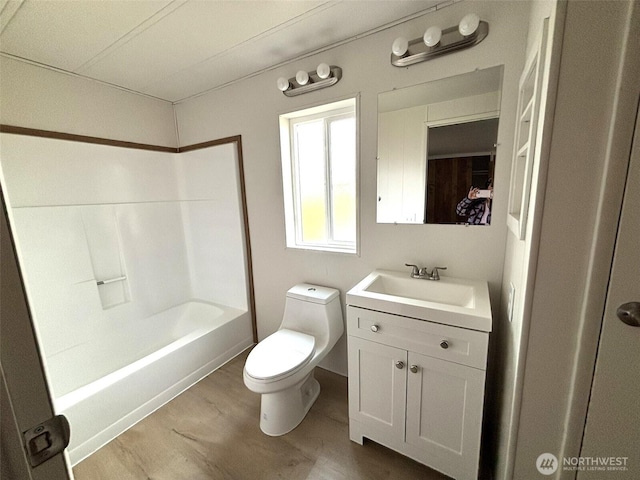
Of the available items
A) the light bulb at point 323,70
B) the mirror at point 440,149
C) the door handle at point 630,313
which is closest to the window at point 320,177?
the light bulb at point 323,70

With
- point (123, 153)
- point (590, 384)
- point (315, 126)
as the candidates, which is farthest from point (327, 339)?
point (123, 153)

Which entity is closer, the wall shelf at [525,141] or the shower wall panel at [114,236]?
the wall shelf at [525,141]

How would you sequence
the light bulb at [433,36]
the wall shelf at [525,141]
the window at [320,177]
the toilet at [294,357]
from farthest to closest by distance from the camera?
the window at [320,177]
the toilet at [294,357]
the light bulb at [433,36]
the wall shelf at [525,141]

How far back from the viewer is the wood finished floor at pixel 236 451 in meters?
1.32

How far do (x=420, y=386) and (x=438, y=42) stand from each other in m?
1.68

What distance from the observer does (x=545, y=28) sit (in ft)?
2.43

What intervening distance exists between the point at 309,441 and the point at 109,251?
6.72ft

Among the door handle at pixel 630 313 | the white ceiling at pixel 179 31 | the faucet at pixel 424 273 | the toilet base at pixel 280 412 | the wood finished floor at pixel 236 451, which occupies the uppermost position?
the white ceiling at pixel 179 31

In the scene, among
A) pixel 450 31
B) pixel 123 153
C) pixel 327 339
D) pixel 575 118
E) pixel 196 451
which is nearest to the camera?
pixel 575 118

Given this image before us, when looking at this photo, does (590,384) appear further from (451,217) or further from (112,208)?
(112,208)

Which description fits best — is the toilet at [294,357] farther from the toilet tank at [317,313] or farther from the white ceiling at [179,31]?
the white ceiling at [179,31]

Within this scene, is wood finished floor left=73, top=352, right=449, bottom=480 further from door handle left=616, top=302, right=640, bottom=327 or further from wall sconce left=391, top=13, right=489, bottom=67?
wall sconce left=391, top=13, right=489, bottom=67

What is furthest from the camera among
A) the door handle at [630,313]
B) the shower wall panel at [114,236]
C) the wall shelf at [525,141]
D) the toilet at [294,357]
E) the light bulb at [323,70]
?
the shower wall panel at [114,236]

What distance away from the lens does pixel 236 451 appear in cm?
144
